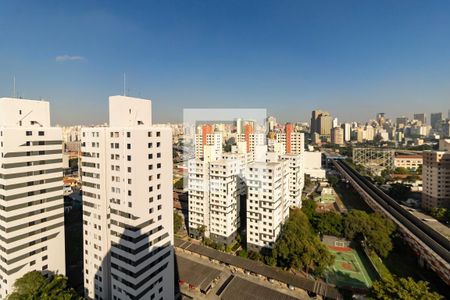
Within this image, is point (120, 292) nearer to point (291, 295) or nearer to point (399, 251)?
point (291, 295)

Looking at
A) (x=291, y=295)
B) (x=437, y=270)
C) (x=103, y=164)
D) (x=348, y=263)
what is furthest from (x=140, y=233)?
(x=437, y=270)

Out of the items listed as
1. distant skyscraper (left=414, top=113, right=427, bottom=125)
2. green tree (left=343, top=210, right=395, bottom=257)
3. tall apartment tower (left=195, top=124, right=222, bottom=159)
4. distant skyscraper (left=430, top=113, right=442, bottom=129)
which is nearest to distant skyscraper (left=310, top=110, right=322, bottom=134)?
distant skyscraper (left=430, top=113, right=442, bottom=129)

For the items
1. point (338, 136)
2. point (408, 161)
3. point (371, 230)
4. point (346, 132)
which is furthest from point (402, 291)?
point (346, 132)

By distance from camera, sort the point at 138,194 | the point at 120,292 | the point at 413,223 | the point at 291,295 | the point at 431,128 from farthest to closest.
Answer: the point at 431,128, the point at 413,223, the point at 291,295, the point at 120,292, the point at 138,194

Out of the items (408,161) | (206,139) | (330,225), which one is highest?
(206,139)

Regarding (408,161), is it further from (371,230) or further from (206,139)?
(206,139)

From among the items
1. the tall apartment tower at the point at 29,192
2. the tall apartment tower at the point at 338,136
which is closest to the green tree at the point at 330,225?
the tall apartment tower at the point at 29,192

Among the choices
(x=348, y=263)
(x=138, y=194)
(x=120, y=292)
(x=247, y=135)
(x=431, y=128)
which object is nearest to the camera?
(x=138, y=194)

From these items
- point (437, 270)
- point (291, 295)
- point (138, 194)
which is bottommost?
point (291, 295)
